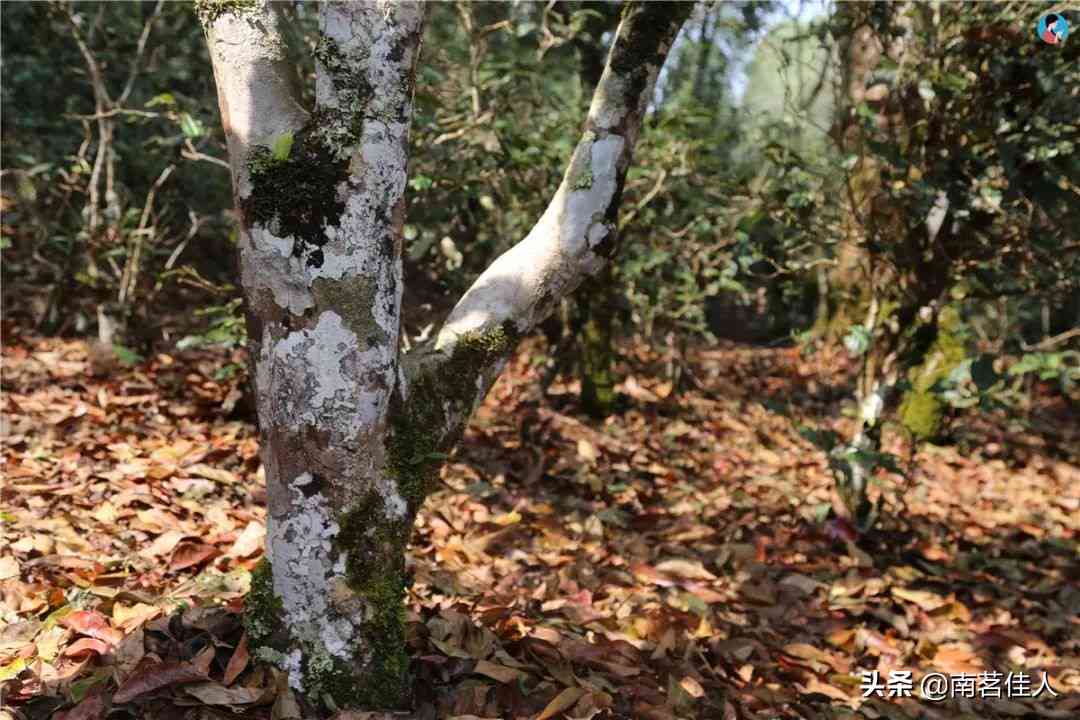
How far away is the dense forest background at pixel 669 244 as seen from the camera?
143 inches

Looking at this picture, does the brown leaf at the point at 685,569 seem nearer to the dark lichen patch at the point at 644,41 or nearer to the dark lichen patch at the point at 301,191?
the dark lichen patch at the point at 644,41

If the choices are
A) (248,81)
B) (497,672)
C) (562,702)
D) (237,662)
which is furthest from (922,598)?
(248,81)

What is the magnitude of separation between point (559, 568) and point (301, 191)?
2.29 meters

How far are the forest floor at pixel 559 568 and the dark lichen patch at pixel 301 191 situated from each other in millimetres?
1124

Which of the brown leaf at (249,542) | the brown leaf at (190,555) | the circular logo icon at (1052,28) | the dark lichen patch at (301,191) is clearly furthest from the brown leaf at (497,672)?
the circular logo icon at (1052,28)

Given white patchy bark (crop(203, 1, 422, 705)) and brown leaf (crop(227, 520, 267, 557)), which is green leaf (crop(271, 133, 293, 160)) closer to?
white patchy bark (crop(203, 1, 422, 705))

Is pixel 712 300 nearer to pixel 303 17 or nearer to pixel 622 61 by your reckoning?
pixel 303 17

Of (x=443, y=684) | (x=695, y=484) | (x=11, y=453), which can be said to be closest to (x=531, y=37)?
(x=695, y=484)

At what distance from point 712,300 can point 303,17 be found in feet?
16.8

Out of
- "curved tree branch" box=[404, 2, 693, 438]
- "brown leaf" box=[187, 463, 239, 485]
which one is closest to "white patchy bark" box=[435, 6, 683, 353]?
"curved tree branch" box=[404, 2, 693, 438]

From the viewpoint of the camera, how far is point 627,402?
5.85 meters

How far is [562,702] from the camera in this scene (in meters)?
2.45

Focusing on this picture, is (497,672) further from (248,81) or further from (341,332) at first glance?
(248,81)

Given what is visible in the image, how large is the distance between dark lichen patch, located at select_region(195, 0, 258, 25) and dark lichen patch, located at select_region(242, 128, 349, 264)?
11.8 inches
